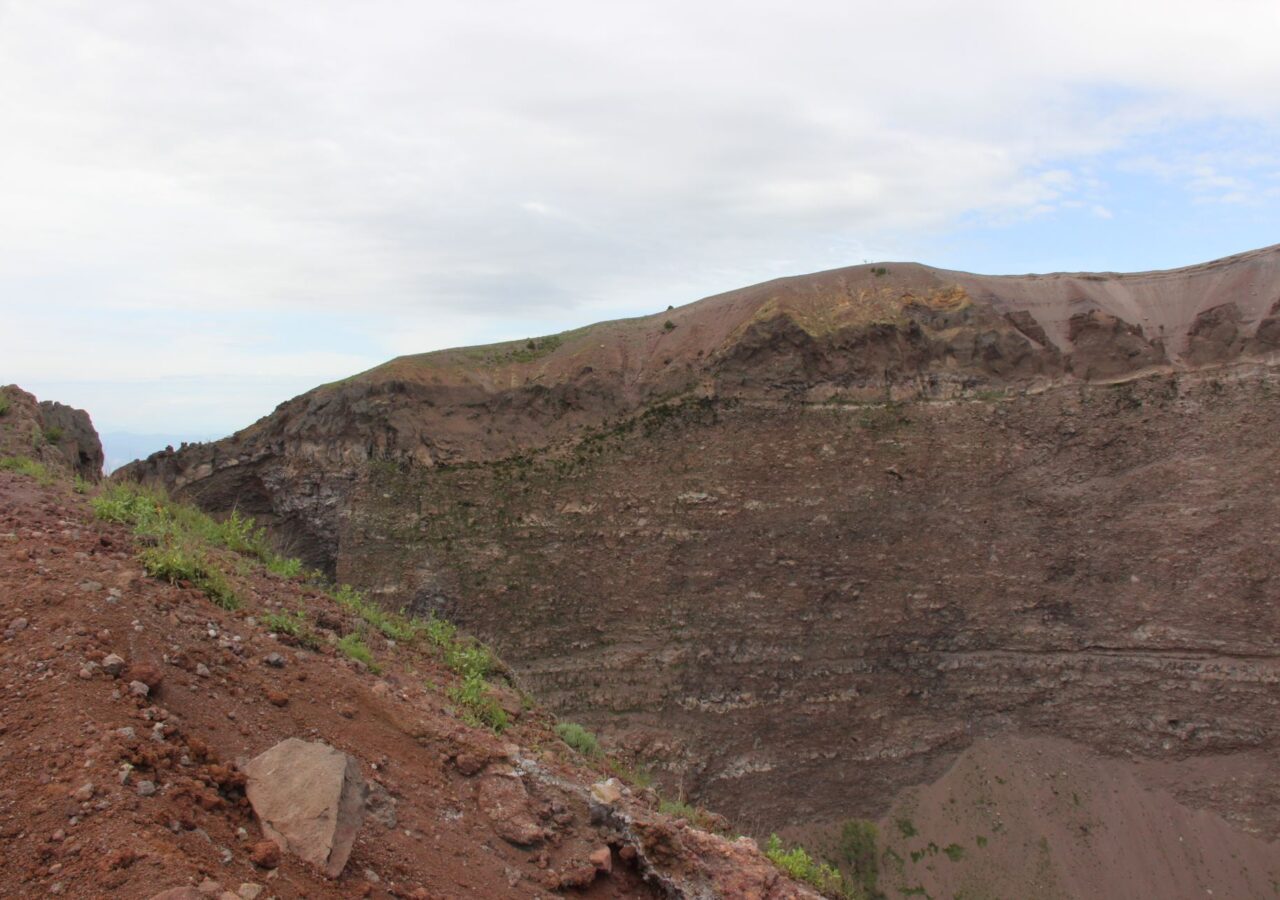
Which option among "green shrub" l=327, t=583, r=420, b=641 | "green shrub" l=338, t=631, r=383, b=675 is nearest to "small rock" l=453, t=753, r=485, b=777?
"green shrub" l=338, t=631, r=383, b=675

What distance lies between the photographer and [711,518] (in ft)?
71.3

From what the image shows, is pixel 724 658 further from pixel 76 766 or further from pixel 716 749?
pixel 76 766

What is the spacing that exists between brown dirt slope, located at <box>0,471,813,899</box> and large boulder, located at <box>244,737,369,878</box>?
0.25 feet

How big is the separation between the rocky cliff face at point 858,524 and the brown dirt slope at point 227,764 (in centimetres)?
1526

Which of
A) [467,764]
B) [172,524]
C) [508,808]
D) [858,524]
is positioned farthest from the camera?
[858,524]

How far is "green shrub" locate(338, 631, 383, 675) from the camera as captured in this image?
5.99 m

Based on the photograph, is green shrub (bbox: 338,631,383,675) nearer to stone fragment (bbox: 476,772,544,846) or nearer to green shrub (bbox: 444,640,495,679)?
green shrub (bbox: 444,640,495,679)

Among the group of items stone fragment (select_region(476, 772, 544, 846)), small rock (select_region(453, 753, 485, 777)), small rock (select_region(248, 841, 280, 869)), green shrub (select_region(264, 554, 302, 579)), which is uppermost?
green shrub (select_region(264, 554, 302, 579))

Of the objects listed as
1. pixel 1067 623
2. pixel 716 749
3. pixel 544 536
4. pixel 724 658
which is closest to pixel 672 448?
pixel 544 536

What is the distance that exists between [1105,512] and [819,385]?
283 inches

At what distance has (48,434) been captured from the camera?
12438mm

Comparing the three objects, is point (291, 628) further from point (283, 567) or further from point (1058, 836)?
point (1058, 836)

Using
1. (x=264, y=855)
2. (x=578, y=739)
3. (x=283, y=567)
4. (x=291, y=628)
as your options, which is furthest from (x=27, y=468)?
(x=264, y=855)

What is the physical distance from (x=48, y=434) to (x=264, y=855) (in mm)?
11152
